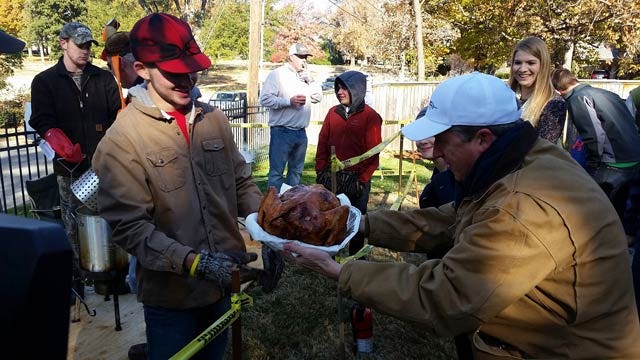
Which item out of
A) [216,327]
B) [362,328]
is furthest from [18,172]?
[216,327]

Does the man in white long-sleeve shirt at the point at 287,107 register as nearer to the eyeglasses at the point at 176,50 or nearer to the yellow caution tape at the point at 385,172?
the yellow caution tape at the point at 385,172

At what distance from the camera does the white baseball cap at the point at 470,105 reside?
2.05 metres

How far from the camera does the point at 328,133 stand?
20.1 ft

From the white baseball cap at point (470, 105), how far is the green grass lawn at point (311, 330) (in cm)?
282

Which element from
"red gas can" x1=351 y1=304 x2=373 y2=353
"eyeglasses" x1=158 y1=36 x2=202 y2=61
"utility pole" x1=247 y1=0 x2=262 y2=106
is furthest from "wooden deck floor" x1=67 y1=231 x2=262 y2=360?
"utility pole" x1=247 y1=0 x2=262 y2=106

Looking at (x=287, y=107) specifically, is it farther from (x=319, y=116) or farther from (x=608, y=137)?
→ (x=319, y=116)

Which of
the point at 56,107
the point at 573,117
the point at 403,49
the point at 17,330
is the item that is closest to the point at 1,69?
the point at 403,49

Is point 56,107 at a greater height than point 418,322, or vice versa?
point 56,107

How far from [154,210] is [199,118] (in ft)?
1.70

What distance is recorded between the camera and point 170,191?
7.78 feet

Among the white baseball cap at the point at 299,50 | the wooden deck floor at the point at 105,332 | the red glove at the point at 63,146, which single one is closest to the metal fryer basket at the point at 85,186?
the red glove at the point at 63,146

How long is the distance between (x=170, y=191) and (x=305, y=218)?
Answer: 2.17 ft

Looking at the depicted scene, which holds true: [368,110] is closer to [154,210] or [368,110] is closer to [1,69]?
[154,210]

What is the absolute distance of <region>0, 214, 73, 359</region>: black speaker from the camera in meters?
0.94
